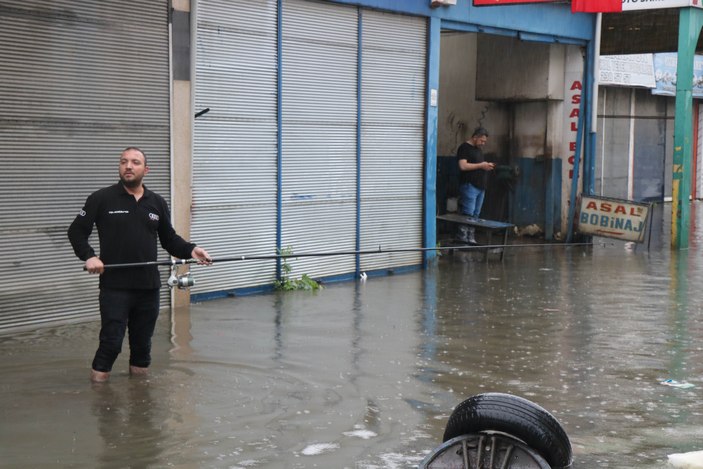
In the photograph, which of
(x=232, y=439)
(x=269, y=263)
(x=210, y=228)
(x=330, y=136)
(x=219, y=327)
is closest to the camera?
(x=232, y=439)

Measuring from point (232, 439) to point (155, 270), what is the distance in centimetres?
193

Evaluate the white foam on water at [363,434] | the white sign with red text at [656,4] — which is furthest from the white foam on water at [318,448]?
the white sign with red text at [656,4]

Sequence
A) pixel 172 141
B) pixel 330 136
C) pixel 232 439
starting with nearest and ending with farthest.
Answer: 1. pixel 232 439
2. pixel 172 141
3. pixel 330 136

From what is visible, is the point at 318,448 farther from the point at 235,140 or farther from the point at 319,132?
the point at 319,132

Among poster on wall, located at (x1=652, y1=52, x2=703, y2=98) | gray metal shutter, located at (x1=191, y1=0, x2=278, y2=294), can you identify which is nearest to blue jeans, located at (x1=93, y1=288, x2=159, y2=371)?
gray metal shutter, located at (x1=191, y1=0, x2=278, y2=294)

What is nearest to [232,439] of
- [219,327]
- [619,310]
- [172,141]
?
[219,327]

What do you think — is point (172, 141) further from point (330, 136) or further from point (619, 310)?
point (619, 310)

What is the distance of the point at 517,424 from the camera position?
18.5ft

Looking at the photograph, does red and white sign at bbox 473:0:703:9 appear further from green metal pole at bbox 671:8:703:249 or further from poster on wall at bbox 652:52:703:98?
poster on wall at bbox 652:52:703:98

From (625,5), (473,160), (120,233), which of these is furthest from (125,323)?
(625,5)

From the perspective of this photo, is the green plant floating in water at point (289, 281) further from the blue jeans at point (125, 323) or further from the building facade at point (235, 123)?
the blue jeans at point (125, 323)

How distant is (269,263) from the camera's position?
42.4 ft

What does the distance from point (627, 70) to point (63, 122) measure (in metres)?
18.6

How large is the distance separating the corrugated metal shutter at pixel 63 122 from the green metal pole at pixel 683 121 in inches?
388
